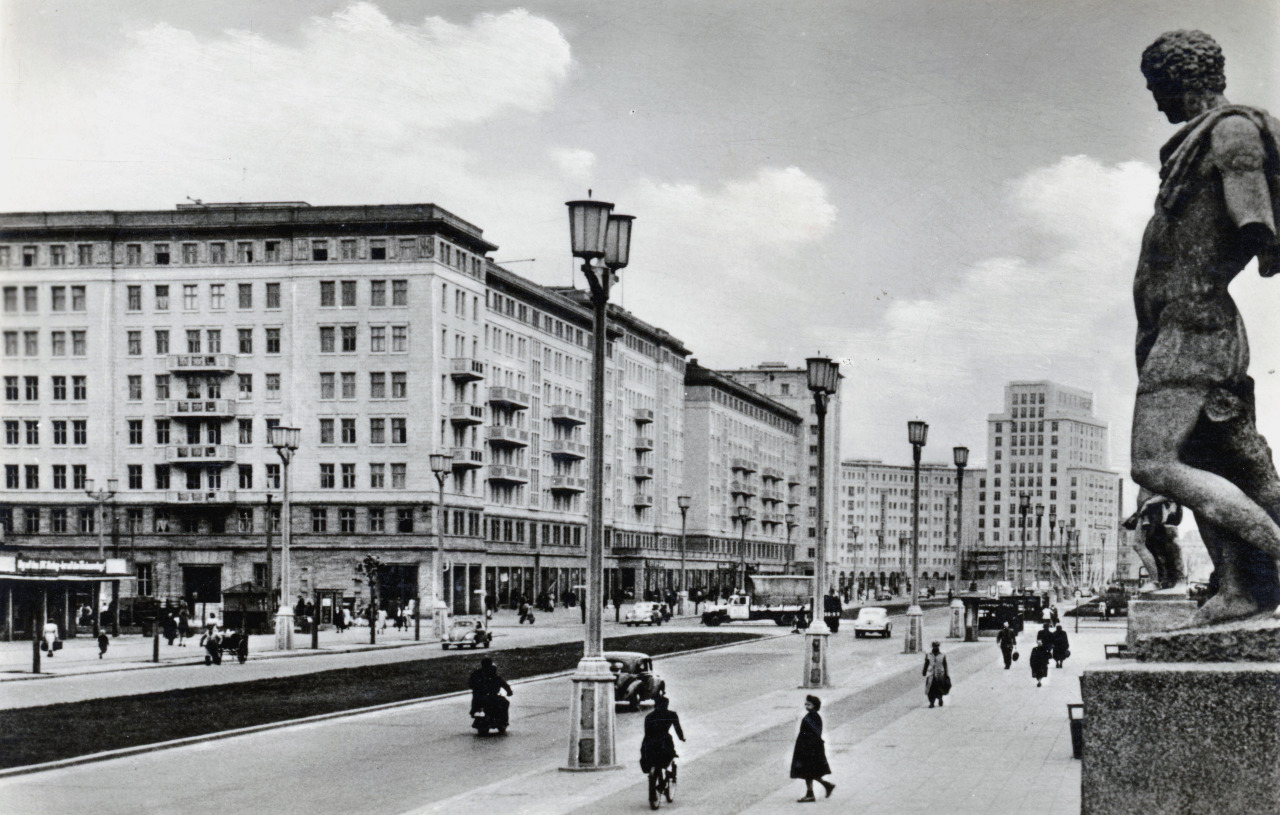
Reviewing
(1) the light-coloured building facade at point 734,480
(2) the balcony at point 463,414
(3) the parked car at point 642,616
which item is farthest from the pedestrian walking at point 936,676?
(1) the light-coloured building facade at point 734,480

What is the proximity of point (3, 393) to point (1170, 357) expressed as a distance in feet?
275

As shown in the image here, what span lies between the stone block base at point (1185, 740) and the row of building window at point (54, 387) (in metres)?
81.6

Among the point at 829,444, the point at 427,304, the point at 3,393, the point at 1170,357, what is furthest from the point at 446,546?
the point at 829,444

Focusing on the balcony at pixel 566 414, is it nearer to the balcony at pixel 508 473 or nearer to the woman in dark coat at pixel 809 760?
the balcony at pixel 508 473

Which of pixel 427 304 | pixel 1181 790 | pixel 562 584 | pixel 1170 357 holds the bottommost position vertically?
pixel 562 584

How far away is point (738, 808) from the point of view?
15328 mm

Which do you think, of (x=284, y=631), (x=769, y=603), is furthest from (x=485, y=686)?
(x=769, y=603)

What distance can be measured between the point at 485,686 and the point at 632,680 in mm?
5016

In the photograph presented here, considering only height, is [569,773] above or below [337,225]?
below

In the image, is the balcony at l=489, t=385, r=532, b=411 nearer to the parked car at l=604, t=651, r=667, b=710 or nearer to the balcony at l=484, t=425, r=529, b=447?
the balcony at l=484, t=425, r=529, b=447

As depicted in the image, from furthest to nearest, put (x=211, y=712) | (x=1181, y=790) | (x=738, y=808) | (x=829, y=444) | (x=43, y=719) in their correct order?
(x=829, y=444) → (x=211, y=712) → (x=43, y=719) → (x=738, y=808) → (x=1181, y=790)

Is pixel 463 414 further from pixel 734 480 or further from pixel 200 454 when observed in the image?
pixel 734 480

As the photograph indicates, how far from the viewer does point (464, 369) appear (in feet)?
272

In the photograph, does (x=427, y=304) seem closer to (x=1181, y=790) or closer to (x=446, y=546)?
(x=446, y=546)
